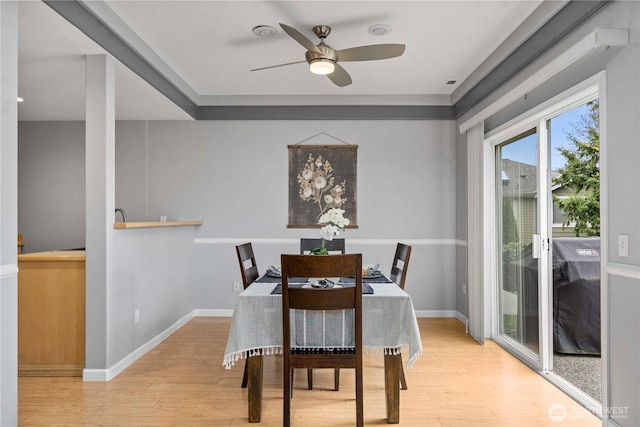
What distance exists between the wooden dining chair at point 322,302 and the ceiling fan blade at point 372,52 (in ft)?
4.65

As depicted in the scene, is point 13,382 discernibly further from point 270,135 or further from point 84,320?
point 270,135

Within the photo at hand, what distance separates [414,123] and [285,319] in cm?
350

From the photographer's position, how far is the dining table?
232 cm

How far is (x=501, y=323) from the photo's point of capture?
409 cm

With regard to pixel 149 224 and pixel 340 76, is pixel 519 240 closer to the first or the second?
pixel 340 76

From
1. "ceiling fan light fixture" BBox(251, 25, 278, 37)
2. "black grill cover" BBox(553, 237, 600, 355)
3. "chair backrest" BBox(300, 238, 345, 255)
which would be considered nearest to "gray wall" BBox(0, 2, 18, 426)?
"ceiling fan light fixture" BBox(251, 25, 278, 37)

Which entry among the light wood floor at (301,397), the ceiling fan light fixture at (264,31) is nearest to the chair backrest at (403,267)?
the light wood floor at (301,397)

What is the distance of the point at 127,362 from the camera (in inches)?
134

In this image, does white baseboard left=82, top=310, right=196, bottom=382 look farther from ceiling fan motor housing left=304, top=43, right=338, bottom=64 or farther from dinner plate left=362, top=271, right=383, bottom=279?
ceiling fan motor housing left=304, top=43, right=338, bottom=64

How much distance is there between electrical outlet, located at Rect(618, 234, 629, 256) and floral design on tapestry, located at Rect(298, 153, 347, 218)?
312 cm

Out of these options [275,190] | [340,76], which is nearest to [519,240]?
[340,76]

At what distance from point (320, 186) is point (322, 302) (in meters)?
2.90

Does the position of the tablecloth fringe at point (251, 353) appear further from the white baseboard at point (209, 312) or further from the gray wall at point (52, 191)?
the gray wall at point (52, 191)
